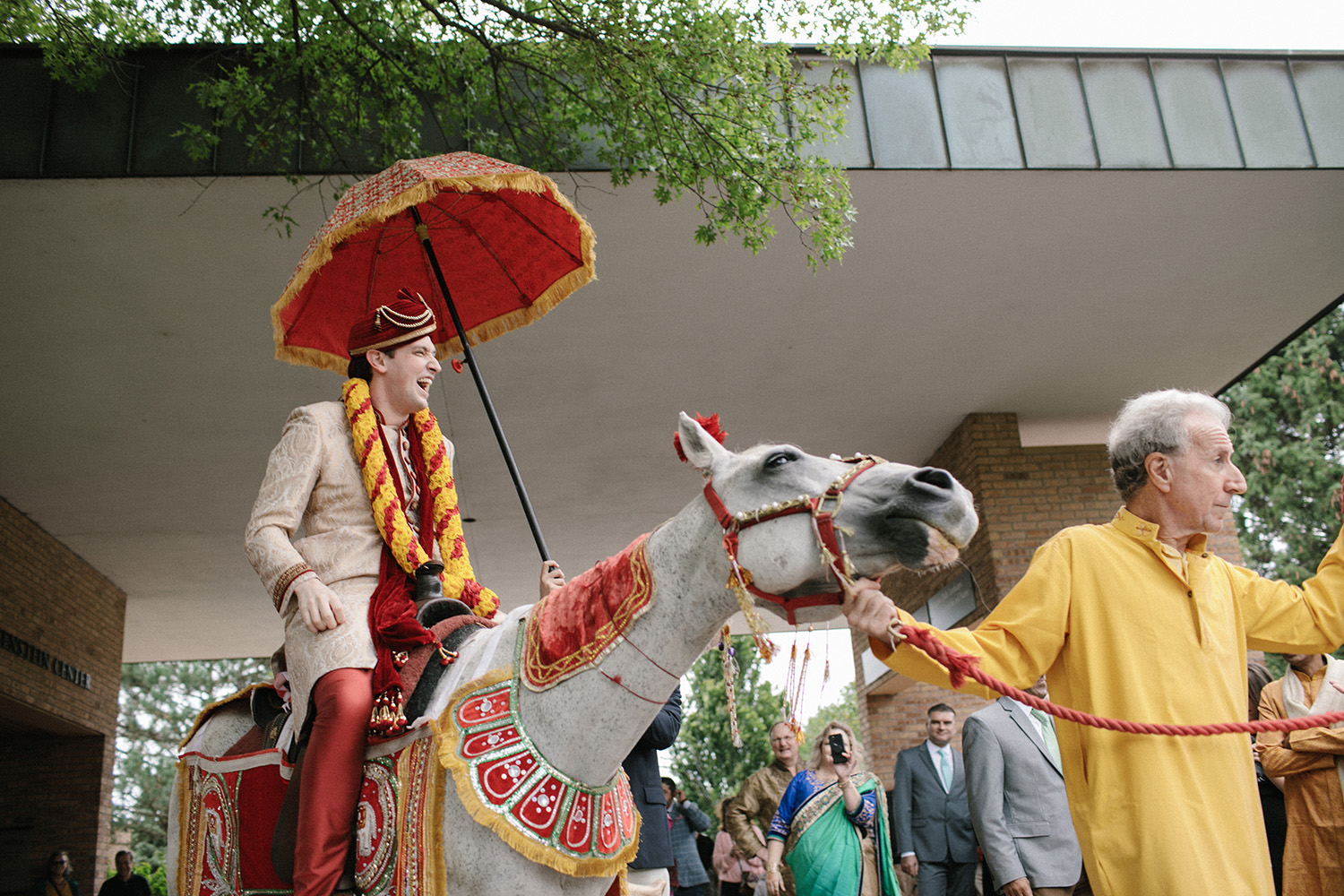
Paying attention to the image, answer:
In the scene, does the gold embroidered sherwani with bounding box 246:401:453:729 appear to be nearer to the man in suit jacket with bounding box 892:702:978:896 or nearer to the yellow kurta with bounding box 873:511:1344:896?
the yellow kurta with bounding box 873:511:1344:896

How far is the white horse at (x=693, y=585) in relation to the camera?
91.6 inches

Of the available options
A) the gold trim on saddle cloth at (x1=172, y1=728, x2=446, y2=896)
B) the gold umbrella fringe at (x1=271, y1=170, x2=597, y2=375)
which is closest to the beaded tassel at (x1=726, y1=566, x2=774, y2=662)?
the gold trim on saddle cloth at (x1=172, y1=728, x2=446, y2=896)

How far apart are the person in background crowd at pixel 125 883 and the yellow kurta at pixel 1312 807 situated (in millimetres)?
11592

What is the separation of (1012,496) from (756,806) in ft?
16.2

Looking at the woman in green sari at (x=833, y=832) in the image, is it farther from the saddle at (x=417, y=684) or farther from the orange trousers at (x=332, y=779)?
the orange trousers at (x=332, y=779)

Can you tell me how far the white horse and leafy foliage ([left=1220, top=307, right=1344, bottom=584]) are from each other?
1898 centimetres

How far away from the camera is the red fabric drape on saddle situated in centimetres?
271

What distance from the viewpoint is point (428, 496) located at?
342 cm

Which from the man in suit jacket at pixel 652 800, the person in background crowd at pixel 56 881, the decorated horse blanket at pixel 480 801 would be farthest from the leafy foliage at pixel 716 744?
the decorated horse blanket at pixel 480 801

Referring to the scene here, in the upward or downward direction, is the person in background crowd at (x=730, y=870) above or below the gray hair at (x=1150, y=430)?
below

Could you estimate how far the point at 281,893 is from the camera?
2959 millimetres

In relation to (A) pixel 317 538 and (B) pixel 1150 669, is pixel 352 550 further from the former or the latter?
(B) pixel 1150 669

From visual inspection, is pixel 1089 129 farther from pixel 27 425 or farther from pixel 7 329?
pixel 27 425

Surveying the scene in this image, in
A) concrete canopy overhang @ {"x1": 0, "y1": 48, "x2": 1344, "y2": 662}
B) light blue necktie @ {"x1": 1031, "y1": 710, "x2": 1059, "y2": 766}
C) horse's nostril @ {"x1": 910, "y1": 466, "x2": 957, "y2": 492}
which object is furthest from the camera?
concrete canopy overhang @ {"x1": 0, "y1": 48, "x2": 1344, "y2": 662}
